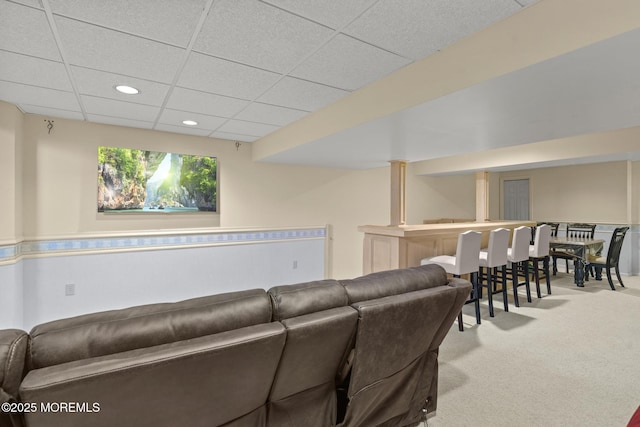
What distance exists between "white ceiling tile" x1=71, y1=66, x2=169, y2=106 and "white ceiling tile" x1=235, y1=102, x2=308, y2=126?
791 millimetres

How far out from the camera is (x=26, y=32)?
171cm

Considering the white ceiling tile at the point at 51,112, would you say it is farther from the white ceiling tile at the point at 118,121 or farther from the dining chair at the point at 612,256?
the dining chair at the point at 612,256

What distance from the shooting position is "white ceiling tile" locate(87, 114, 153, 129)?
3436 millimetres

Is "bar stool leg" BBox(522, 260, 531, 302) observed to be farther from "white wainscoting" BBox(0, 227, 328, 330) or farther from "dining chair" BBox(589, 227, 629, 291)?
"white wainscoting" BBox(0, 227, 328, 330)

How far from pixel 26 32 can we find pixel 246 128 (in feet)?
7.39

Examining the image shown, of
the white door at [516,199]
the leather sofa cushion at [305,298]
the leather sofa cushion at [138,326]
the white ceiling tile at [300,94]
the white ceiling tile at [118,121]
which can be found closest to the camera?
the leather sofa cushion at [138,326]

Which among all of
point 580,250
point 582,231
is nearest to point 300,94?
point 580,250

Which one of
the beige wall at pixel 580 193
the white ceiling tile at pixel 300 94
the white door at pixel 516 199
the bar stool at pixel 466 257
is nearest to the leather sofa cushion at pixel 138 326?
the white ceiling tile at pixel 300 94

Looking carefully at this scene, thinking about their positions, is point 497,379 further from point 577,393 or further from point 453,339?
point 453,339

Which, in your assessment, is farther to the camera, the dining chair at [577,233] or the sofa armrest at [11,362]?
the dining chair at [577,233]

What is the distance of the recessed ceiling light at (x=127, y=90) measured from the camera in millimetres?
2516

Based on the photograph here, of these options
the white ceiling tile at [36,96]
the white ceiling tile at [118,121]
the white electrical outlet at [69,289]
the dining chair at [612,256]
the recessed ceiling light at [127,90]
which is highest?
the white ceiling tile at [118,121]

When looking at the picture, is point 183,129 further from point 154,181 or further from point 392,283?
point 392,283

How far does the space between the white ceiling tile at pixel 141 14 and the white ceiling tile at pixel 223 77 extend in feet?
0.97
